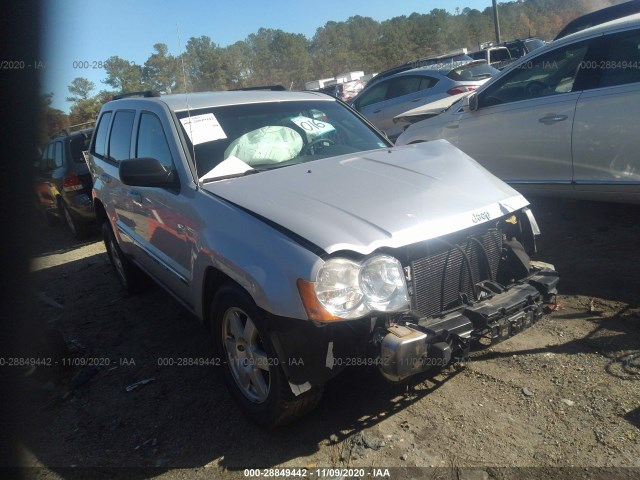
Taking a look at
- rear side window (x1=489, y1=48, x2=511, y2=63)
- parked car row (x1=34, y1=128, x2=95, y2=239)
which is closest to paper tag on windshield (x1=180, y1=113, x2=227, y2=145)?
parked car row (x1=34, y1=128, x2=95, y2=239)

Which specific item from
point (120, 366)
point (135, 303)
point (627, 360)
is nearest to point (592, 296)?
point (627, 360)

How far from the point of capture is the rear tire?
5312 mm

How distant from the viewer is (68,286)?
6.36 meters

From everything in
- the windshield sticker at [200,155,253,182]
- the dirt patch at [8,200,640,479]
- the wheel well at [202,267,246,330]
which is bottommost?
the dirt patch at [8,200,640,479]

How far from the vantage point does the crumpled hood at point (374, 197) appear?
2.53m

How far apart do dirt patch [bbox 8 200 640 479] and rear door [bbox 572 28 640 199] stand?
Result: 594 millimetres

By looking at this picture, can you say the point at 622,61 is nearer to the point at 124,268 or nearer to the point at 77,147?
the point at 124,268

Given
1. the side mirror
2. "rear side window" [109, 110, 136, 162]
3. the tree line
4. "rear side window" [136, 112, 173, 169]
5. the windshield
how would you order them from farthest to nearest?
the tree line
"rear side window" [109, 110, 136, 162]
"rear side window" [136, 112, 173, 169]
the windshield
the side mirror

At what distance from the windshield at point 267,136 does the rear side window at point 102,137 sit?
199cm

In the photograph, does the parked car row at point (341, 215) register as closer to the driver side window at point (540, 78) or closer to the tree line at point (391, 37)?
the driver side window at point (540, 78)

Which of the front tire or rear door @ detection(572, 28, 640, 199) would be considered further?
rear door @ detection(572, 28, 640, 199)

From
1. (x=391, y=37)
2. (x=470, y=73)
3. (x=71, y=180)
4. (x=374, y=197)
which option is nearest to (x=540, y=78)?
(x=374, y=197)

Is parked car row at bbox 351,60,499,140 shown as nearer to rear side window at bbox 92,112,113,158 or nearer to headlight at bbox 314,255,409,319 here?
rear side window at bbox 92,112,113,158

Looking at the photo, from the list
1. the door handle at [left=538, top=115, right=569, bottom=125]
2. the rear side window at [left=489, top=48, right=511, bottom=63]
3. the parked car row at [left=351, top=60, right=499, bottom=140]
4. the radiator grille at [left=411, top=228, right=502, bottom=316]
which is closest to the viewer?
the radiator grille at [left=411, top=228, right=502, bottom=316]
